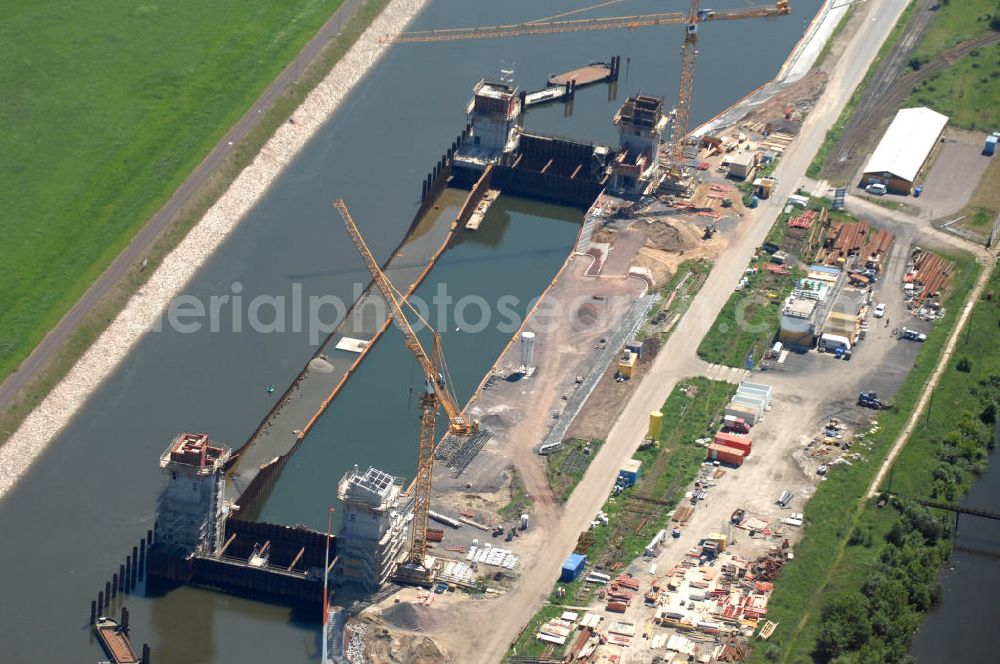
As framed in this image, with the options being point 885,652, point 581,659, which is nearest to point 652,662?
point 581,659

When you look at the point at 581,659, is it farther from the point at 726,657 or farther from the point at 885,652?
the point at 885,652

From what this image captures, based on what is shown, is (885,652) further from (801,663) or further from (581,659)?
(581,659)

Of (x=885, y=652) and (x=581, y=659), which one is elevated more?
(x=885, y=652)

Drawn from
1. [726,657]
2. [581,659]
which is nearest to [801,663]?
[726,657]

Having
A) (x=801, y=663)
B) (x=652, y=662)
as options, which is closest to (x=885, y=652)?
(x=801, y=663)

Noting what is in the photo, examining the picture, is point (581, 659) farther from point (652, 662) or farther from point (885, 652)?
point (885, 652)

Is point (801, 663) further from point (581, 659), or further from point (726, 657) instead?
point (581, 659)
